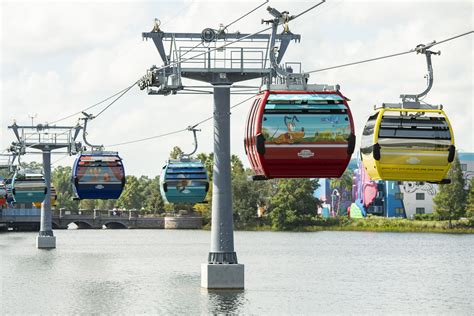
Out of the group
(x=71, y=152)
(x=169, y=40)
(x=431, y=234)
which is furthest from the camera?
(x=431, y=234)

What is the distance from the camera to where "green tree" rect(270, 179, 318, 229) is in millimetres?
190500

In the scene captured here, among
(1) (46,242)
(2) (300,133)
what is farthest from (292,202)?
(2) (300,133)

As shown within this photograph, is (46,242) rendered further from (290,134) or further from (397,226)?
(290,134)

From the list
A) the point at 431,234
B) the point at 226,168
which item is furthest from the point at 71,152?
the point at 431,234

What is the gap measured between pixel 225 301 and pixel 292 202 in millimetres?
127070

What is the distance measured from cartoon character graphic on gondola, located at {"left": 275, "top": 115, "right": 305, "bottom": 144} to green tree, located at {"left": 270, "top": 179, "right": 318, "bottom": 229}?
155040 mm

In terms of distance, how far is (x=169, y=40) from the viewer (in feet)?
201

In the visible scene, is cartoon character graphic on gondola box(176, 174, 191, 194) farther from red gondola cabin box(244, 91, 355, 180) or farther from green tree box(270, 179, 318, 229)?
green tree box(270, 179, 318, 229)

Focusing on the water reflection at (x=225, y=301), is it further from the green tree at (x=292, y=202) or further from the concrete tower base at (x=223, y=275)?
the green tree at (x=292, y=202)

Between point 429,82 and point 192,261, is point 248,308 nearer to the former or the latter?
point 429,82

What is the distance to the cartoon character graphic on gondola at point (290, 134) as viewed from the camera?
33969mm

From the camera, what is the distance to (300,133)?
3409 centimetres

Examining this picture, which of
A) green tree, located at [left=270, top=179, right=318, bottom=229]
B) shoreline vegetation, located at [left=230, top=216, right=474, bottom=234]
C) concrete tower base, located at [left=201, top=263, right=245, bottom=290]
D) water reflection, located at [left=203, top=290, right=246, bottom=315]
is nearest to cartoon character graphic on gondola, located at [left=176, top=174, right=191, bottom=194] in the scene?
concrete tower base, located at [left=201, top=263, right=245, bottom=290]

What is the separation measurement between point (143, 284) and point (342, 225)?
389 ft
